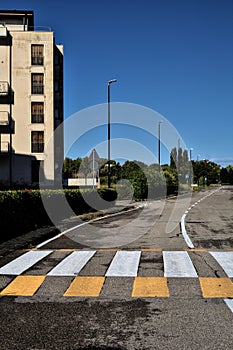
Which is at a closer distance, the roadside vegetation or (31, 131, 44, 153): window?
the roadside vegetation

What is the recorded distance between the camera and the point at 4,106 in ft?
136

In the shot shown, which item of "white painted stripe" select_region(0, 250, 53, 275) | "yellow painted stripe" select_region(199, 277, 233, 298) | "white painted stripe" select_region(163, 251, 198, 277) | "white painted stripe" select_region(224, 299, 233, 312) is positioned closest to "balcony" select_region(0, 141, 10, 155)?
"white painted stripe" select_region(0, 250, 53, 275)

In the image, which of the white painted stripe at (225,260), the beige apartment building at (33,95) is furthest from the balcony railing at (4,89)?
the white painted stripe at (225,260)

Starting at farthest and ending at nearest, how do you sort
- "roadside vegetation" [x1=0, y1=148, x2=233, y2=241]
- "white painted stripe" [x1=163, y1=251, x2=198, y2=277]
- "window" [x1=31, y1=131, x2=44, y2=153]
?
"window" [x1=31, y1=131, x2=44, y2=153] → "roadside vegetation" [x1=0, y1=148, x2=233, y2=241] → "white painted stripe" [x1=163, y1=251, x2=198, y2=277]

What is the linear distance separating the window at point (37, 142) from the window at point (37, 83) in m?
3.88

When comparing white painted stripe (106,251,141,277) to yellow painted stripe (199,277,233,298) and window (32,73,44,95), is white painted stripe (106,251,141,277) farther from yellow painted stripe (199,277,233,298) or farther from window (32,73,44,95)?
window (32,73,44,95)

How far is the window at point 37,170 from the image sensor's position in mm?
40916

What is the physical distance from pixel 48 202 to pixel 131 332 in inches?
488

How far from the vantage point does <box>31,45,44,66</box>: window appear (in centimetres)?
4216

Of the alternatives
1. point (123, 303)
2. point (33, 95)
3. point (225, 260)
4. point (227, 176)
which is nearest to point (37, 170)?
point (33, 95)

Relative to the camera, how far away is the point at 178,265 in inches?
327

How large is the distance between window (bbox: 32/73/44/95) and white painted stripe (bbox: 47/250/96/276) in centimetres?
3429

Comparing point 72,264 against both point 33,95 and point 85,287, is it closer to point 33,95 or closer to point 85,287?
point 85,287

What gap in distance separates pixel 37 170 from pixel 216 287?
35.8 meters
